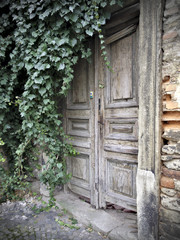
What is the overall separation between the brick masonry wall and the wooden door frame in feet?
0.18

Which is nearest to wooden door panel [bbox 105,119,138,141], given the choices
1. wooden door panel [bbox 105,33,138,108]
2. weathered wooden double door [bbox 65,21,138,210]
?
weathered wooden double door [bbox 65,21,138,210]

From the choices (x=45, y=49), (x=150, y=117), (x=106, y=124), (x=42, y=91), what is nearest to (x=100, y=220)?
(x=106, y=124)

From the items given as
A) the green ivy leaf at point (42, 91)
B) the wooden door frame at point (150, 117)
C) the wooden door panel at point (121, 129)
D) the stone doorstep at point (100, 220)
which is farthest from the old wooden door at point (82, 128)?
the wooden door frame at point (150, 117)

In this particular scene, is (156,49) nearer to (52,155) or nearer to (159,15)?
(159,15)

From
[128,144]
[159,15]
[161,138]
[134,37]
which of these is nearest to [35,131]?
[128,144]

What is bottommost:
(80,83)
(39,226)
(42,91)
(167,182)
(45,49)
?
(39,226)

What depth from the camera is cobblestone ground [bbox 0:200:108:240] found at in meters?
2.26

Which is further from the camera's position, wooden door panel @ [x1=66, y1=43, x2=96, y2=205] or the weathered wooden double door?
wooden door panel @ [x1=66, y1=43, x2=96, y2=205]

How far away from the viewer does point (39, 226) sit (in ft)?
8.09

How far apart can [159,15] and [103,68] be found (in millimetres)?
987

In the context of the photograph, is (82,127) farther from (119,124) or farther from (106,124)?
(119,124)

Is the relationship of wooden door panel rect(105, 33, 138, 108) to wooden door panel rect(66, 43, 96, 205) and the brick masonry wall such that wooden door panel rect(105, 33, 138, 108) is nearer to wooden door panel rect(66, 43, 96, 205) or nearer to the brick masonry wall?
wooden door panel rect(66, 43, 96, 205)

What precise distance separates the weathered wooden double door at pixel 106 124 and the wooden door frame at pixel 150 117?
345mm

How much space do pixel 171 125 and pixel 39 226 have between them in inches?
81.4
